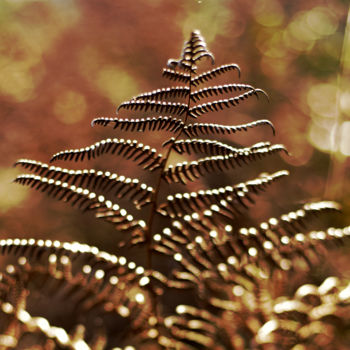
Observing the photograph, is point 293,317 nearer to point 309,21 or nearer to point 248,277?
point 248,277

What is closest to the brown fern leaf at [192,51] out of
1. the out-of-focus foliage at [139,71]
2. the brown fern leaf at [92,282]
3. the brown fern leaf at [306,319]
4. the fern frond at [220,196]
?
the fern frond at [220,196]

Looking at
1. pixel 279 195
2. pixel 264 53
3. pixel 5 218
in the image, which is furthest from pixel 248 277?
pixel 264 53

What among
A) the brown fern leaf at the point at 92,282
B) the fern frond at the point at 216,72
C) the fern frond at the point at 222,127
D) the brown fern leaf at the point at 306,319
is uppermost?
the fern frond at the point at 216,72

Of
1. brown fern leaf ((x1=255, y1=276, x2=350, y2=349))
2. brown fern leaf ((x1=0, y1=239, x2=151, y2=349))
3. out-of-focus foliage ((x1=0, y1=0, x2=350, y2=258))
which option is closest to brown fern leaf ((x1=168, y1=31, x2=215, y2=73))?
brown fern leaf ((x1=0, y1=239, x2=151, y2=349))

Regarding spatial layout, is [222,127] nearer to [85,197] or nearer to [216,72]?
[216,72]

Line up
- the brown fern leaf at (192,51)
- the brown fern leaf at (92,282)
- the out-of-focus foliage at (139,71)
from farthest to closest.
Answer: the out-of-focus foliage at (139,71), the brown fern leaf at (92,282), the brown fern leaf at (192,51)

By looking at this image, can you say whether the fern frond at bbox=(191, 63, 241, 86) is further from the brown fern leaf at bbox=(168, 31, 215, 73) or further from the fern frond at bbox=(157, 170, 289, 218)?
the fern frond at bbox=(157, 170, 289, 218)

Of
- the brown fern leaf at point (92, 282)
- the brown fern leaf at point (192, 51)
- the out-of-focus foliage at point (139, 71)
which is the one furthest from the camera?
the out-of-focus foliage at point (139, 71)

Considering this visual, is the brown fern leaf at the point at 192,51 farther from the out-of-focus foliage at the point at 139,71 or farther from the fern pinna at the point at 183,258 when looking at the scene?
the out-of-focus foliage at the point at 139,71
